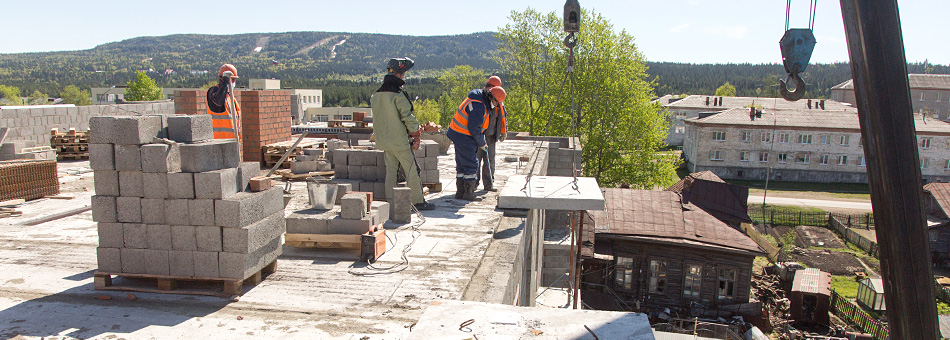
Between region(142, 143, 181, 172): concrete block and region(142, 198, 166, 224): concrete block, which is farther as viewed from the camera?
region(142, 198, 166, 224): concrete block

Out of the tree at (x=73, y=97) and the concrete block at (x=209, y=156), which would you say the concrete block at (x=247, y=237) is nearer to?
the concrete block at (x=209, y=156)

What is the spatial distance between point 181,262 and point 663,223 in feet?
57.3

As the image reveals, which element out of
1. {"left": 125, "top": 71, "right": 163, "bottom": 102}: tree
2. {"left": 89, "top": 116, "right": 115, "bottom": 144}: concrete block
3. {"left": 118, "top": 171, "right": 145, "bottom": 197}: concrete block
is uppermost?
{"left": 125, "top": 71, "right": 163, "bottom": 102}: tree

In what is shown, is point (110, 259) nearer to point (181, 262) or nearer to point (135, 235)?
point (135, 235)

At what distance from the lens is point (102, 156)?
5.27 meters

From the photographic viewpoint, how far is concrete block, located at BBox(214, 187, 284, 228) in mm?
5164

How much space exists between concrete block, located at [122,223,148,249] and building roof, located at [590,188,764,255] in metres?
16.2

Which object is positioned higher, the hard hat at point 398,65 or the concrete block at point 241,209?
the hard hat at point 398,65

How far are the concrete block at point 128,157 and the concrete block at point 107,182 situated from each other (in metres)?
0.12

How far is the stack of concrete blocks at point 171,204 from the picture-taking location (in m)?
5.21

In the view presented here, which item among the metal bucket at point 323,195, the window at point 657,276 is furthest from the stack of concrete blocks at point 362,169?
the window at point 657,276

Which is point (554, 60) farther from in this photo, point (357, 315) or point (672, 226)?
point (357, 315)

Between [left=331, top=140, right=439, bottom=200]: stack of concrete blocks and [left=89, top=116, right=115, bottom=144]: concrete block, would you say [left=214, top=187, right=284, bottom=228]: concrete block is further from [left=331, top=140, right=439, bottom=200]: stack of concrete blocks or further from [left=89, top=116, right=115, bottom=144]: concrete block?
[left=331, top=140, right=439, bottom=200]: stack of concrete blocks

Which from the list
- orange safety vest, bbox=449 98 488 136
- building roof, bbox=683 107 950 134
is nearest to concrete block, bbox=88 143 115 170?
orange safety vest, bbox=449 98 488 136
